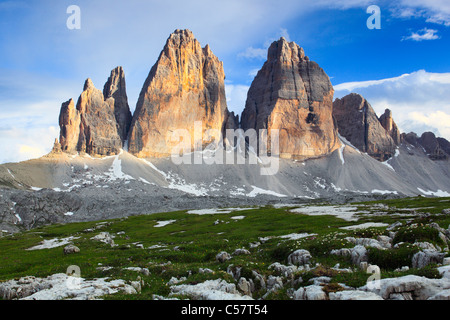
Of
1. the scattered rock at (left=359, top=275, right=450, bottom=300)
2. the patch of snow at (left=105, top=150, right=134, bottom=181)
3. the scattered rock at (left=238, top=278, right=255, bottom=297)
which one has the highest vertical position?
the patch of snow at (left=105, top=150, right=134, bottom=181)

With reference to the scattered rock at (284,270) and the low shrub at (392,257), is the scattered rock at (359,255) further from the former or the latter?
the scattered rock at (284,270)

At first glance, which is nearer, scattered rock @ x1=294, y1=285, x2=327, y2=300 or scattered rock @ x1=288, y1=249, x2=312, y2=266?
scattered rock @ x1=294, y1=285, x2=327, y2=300

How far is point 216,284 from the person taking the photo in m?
20.7

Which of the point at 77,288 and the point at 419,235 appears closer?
the point at 77,288

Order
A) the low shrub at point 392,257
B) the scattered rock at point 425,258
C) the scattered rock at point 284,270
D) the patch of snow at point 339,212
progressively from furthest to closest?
1. the patch of snow at point 339,212
2. the scattered rock at point 284,270
3. the low shrub at point 392,257
4. the scattered rock at point 425,258

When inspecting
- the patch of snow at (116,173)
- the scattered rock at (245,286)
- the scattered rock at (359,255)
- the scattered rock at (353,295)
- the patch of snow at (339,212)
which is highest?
the patch of snow at (116,173)

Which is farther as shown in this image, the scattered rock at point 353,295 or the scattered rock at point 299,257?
the scattered rock at point 299,257

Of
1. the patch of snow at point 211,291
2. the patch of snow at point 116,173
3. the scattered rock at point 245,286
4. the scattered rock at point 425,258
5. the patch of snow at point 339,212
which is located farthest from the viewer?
the patch of snow at point 116,173

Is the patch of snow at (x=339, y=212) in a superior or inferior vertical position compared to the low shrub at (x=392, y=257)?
inferior

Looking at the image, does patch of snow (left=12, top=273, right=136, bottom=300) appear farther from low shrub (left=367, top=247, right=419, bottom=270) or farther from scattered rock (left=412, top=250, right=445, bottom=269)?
scattered rock (left=412, top=250, right=445, bottom=269)

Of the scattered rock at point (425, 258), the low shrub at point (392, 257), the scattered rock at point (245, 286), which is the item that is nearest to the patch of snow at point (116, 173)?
the scattered rock at point (245, 286)

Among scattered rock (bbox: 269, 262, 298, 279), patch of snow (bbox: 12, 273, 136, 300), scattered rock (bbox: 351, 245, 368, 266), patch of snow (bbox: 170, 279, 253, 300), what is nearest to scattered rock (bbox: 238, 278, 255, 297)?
patch of snow (bbox: 170, 279, 253, 300)

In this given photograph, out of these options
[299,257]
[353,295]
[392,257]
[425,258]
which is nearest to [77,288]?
[299,257]

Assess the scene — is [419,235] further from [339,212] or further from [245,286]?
[339,212]
